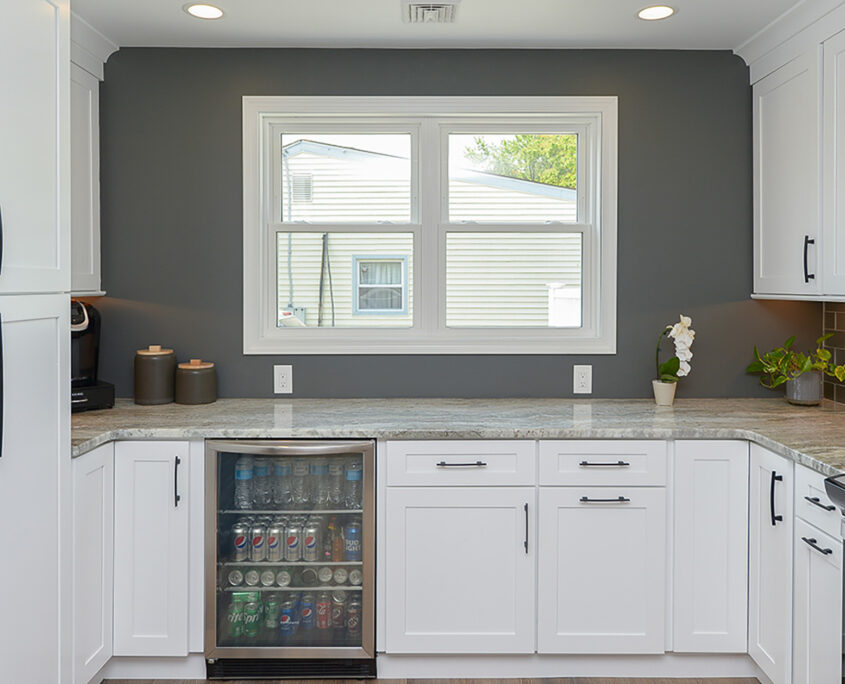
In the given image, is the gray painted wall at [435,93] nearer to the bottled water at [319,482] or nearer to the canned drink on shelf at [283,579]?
the bottled water at [319,482]

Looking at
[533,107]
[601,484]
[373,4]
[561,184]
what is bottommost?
[601,484]

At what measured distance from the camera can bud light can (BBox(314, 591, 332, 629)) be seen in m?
2.76

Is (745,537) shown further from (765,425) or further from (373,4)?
(373,4)

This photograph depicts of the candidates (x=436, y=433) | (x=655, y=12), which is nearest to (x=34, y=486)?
(x=436, y=433)

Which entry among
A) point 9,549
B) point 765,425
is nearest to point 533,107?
point 765,425

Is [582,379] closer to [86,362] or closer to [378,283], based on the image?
[378,283]

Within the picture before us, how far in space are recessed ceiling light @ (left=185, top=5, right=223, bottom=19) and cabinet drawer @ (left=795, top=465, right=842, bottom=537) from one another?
2.55m

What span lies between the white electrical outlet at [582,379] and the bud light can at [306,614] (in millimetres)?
1434

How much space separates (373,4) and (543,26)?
2.28 ft

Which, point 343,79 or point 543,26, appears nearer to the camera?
point 543,26

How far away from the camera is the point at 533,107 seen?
3.29 metres

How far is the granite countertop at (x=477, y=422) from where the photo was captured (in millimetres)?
2623

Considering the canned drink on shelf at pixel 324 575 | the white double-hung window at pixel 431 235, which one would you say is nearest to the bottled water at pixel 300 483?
the canned drink on shelf at pixel 324 575

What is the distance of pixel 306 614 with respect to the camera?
275cm
